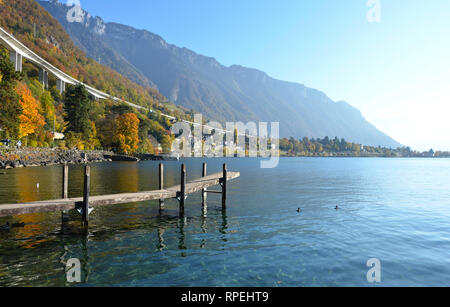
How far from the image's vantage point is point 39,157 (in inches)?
2913

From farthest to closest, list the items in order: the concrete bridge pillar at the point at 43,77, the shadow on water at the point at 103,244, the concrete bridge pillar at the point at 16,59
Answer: the concrete bridge pillar at the point at 43,77 → the concrete bridge pillar at the point at 16,59 → the shadow on water at the point at 103,244

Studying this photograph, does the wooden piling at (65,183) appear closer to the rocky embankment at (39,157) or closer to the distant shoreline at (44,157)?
the distant shoreline at (44,157)

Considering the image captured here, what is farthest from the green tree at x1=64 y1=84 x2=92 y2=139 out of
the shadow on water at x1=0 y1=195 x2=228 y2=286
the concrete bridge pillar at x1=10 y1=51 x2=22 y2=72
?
the shadow on water at x1=0 y1=195 x2=228 y2=286

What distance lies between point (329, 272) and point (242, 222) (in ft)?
32.8

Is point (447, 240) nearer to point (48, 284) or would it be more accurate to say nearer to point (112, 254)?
point (112, 254)

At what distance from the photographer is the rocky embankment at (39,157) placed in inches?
2411

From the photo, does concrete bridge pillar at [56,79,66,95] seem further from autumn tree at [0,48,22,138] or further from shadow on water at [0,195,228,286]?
shadow on water at [0,195,228,286]

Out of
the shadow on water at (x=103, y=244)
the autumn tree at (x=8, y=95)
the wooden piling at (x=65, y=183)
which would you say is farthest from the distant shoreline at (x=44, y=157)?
the shadow on water at (x=103, y=244)

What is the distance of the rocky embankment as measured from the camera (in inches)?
2411

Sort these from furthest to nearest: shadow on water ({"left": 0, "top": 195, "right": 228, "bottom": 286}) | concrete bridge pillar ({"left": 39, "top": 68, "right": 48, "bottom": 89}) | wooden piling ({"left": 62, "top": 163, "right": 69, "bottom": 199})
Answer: concrete bridge pillar ({"left": 39, "top": 68, "right": 48, "bottom": 89}) < wooden piling ({"left": 62, "top": 163, "right": 69, "bottom": 199}) < shadow on water ({"left": 0, "top": 195, "right": 228, "bottom": 286})

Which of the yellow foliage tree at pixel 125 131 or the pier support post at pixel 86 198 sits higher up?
the yellow foliage tree at pixel 125 131

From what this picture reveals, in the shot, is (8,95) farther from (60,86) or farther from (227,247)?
(60,86)

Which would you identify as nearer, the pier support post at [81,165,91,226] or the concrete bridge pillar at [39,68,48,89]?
the pier support post at [81,165,91,226]

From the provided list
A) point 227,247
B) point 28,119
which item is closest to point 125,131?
point 28,119
